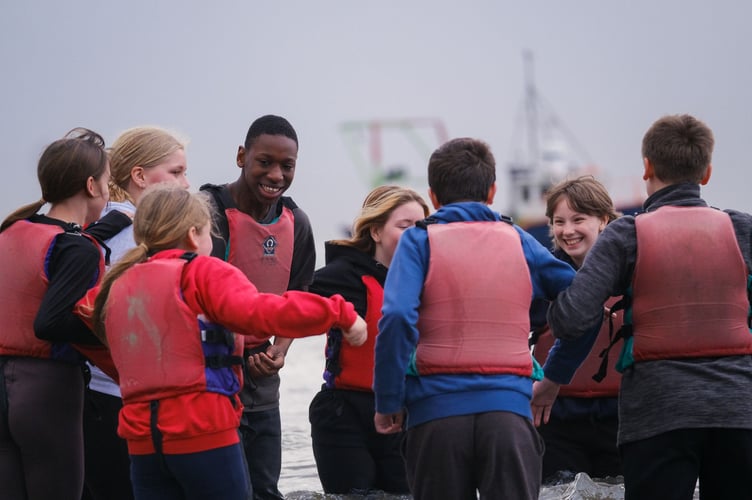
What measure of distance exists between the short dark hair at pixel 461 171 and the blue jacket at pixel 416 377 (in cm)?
10

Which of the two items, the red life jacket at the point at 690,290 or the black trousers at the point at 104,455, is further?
the black trousers at the point at 104,455

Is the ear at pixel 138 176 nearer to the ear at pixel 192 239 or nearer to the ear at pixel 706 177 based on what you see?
the ear at pixel 192 239

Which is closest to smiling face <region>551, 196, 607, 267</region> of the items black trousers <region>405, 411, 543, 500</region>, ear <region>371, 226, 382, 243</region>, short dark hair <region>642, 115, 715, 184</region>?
ear <region>371, 226, 382, 243</region>

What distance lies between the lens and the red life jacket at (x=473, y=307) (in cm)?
339

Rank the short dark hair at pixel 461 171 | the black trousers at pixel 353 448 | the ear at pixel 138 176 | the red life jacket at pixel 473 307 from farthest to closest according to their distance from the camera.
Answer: the black trousers at pixel 353 448 → the ear at pixel 138 176 → the short dark hair at pixel 461 171 → the red life jacket at pixel 473 307

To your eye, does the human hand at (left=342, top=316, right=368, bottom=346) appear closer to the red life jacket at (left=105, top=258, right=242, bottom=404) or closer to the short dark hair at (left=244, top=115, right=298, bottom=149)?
the red life jacket at (left=105, top=258, right=242, bottom=404)

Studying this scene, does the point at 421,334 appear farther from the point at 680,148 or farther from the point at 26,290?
the point at 26,290

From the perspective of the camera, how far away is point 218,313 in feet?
10.4

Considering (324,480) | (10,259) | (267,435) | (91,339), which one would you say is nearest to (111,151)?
(10,259)

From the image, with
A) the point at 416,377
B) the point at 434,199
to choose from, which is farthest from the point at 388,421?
the point at 434,199

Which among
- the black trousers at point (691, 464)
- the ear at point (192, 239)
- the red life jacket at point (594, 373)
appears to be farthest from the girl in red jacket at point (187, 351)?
the red life jacket at point (594, 373)

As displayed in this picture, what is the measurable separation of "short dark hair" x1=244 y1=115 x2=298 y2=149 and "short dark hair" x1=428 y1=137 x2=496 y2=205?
1.23 m

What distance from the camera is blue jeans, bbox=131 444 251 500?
3.18 meters

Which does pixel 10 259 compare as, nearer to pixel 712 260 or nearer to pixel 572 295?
pixel 572 295
